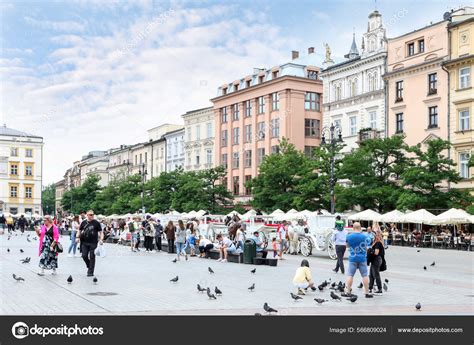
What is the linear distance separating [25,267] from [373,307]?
1232cm

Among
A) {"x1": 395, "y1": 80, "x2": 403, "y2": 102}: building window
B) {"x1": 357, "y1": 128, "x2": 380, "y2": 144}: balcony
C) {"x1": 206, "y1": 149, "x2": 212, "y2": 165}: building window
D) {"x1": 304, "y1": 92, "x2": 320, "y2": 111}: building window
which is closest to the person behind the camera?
{"x1": 395, "y1": 80, "x2": 403, "y2": 102}: building window

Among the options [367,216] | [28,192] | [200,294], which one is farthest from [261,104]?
[200,294]

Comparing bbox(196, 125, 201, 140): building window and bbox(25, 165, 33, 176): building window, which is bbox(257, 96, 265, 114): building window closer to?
bbox(196, 125, 201, 140): building window

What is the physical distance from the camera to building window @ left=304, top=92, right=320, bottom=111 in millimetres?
70625

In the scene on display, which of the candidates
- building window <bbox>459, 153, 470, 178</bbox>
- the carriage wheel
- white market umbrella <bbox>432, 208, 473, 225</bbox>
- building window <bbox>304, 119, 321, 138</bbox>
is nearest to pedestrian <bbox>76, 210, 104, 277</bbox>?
the carriage wheel

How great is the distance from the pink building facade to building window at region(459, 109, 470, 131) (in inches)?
859

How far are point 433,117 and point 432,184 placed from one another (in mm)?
9256

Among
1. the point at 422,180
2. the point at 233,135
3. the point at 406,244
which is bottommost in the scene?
the point at 406,244

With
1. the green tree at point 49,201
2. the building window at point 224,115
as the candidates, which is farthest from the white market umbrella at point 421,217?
the green tree at point 49,201

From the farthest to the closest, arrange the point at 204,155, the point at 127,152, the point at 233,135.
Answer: the point at 127,152 < the point at 204,155 < the point at 233,135

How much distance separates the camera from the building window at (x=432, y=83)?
163 feet
